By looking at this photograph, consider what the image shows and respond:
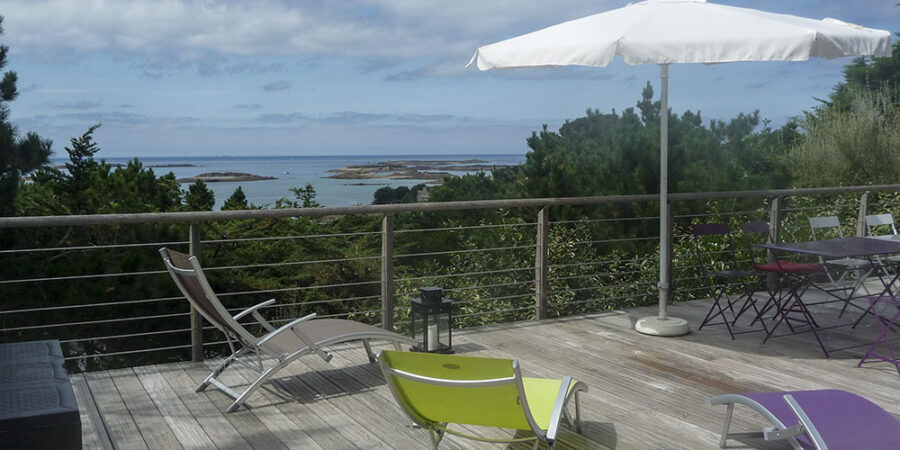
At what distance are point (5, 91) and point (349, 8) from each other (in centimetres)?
2519

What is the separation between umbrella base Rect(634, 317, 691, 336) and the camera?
564 cm

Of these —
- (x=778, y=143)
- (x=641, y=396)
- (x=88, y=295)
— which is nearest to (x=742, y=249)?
(x=778, y=143)

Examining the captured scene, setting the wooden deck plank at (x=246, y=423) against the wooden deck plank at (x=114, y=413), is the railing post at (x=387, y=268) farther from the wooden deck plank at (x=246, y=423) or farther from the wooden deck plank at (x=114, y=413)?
the wooden deck plank at (x=114, y=413)

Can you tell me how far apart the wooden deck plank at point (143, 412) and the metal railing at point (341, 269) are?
1.54ft

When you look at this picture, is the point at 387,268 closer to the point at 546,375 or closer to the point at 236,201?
the point at 546,375

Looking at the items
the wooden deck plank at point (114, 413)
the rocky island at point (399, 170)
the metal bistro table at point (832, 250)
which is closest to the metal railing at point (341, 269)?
the wooden deck plank at point (114, 413)

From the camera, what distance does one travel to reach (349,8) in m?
33.4

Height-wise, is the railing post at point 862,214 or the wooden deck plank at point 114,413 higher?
the railing post at point 862,214

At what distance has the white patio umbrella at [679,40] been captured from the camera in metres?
4.52

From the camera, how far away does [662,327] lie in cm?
566

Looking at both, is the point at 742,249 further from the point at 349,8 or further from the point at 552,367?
the point at 349,8

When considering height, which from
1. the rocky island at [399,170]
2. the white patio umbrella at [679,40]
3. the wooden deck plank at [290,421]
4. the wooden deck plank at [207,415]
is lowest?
the wooden deck plank at [290,421]

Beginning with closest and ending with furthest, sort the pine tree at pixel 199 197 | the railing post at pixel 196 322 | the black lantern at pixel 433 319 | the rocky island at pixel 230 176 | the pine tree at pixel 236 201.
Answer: the railing post at pixel 196 322 → the black lantern at pixel 433 319 → the pine tree at pixel 199 197 → the pine tree at pixel 236 201 → the rocky island at pixel 230 176

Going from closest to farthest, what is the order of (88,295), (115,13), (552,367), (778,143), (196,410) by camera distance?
1. (196,410)
2. (552,367)
3. (88,295)
4. (778,143)
5. (115,13)
